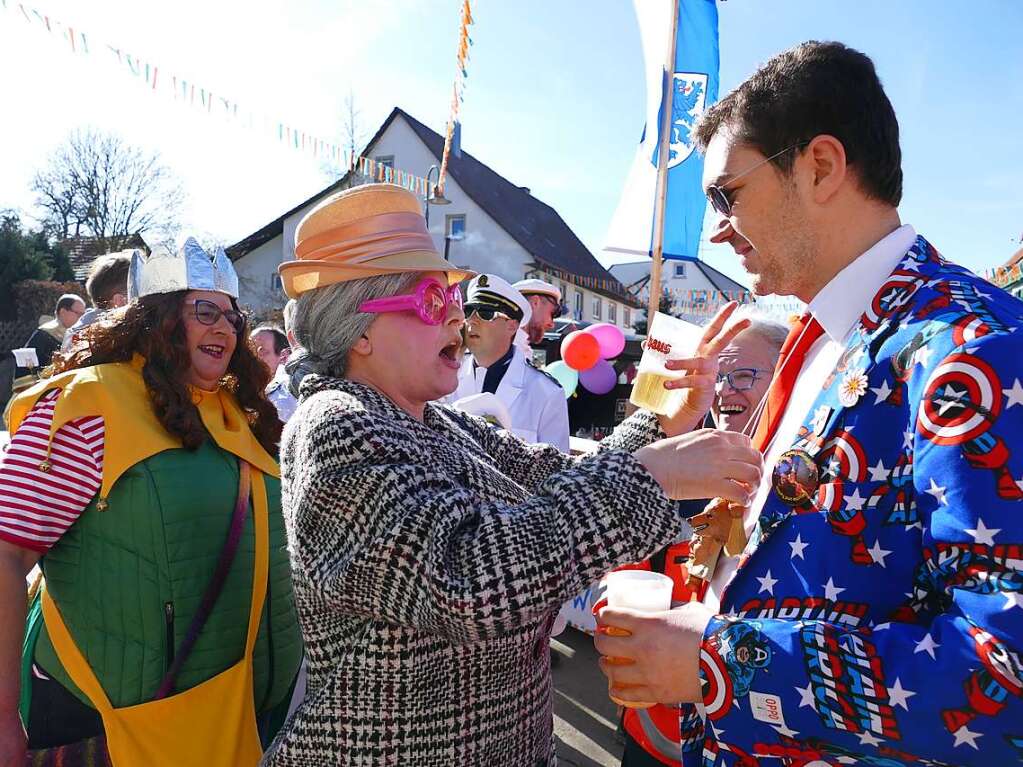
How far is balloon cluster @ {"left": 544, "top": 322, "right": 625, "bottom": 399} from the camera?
8.12 metres

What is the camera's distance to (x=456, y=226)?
2850 centimetres

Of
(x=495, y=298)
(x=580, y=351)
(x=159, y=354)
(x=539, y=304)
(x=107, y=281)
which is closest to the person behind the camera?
(x=159, y=354)

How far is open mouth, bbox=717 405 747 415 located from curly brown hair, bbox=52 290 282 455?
183cm

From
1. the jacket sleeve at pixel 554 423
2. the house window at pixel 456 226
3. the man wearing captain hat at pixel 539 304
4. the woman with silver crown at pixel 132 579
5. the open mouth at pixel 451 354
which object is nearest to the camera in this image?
the open mouth at pixel 451 354

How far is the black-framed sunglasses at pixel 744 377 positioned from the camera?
2768 mm

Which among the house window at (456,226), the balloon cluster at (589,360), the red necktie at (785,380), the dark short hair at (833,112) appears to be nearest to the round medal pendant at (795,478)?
the red necktie at (785,380)

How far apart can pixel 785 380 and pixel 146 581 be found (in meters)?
1.86

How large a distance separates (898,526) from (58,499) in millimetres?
2073

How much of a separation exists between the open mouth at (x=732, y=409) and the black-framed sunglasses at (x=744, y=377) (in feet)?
0.23

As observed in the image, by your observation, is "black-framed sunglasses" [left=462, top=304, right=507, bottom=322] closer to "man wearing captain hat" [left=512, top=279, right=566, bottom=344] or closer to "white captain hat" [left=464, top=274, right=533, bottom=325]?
"white captain hat" [left=464, top=274, right=533, bottom=325]

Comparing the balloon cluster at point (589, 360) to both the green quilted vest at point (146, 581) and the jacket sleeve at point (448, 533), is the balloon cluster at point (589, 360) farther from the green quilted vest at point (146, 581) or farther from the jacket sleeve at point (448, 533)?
the jacket sleeve at point (448, 533)

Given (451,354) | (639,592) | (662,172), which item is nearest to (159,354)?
(451,354)

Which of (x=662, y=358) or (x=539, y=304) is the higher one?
(x=662, y=358)

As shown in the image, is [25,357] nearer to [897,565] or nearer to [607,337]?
[607,337]
